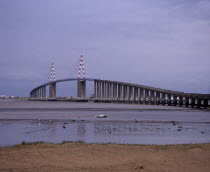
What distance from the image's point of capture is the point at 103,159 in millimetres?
12281

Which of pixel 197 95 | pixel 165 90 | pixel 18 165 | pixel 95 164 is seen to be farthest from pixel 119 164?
pixel 165 90

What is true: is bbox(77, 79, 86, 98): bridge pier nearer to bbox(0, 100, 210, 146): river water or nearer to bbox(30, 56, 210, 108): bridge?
bbox(30, 56, 210, 108): bridge

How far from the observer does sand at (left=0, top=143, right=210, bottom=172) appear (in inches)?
429

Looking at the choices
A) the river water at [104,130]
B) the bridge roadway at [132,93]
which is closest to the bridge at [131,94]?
the bridge roadway at [132,93]

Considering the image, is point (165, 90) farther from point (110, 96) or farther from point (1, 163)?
point (1, 163)

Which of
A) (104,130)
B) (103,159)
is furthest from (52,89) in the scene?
(103,159)

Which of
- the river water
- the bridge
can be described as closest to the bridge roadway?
the bridge

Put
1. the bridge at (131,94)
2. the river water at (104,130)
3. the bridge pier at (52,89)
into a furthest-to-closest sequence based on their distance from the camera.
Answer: the bridge pier at (52,89) → the bridge at (131,94) → the river water at (104,130)

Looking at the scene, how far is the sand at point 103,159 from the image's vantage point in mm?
10903

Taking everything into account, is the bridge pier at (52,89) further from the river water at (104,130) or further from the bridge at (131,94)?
the river water at (104,130)

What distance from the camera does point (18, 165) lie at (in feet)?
36.2

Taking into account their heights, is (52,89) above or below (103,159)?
above

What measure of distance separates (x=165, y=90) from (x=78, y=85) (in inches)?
1609

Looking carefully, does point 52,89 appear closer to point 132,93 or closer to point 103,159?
point 132,93
